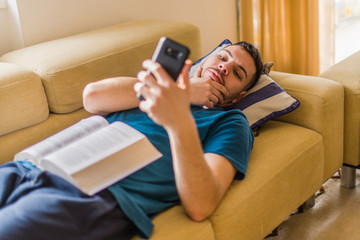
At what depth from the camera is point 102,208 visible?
1057 mm

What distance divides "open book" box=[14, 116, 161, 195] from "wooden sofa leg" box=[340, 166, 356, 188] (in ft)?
3.71

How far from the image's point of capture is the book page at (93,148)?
1049 millimetres

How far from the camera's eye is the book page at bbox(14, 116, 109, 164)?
119 cm

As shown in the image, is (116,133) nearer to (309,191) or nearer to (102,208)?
(102,208)

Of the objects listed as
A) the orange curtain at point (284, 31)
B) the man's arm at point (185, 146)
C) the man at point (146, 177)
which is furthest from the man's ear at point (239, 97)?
the orange curtain at point (284, 31)

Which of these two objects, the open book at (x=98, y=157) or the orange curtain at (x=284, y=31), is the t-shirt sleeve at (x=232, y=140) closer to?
the open book at (x=98, y=157)

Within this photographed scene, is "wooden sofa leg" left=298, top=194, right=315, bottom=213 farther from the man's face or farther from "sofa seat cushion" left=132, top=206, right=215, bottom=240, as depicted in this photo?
"sofa seat cushion" left=132, top=206, right=215, bottom=240

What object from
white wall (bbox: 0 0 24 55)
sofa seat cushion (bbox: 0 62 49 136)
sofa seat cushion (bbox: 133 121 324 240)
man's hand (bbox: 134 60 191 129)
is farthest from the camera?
white wall (bbox: 0 0 24 55)

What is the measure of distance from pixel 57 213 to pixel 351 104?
4.33 ft

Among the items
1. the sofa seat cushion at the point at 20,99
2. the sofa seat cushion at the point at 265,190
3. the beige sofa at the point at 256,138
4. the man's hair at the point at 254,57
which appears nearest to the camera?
the sofa seat cushion at the point at 265,190

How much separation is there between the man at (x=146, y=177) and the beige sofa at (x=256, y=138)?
0.08 metres

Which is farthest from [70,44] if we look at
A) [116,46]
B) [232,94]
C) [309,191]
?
[309,191]

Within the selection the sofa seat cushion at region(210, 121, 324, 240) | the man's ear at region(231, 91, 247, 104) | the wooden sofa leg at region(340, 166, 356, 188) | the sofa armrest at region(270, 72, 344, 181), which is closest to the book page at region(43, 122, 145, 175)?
the sofa seat cushion at region(210, 121, 324, 240)

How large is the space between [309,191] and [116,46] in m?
0.98
